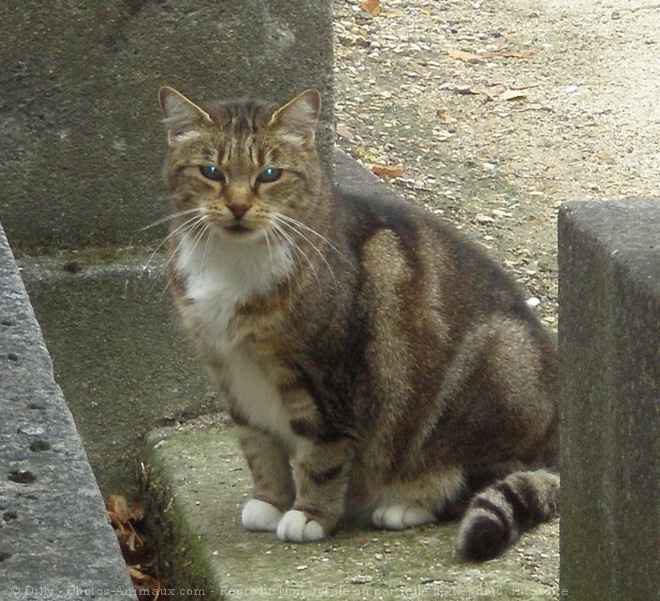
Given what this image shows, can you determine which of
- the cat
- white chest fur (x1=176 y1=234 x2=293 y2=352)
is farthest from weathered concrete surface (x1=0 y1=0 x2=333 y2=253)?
white chest fur (x1=176 y1=234 x2=293 y2=352)

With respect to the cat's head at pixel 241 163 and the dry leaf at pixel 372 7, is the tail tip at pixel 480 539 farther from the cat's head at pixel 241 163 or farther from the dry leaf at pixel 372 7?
the dry leaf at pixel 372 7

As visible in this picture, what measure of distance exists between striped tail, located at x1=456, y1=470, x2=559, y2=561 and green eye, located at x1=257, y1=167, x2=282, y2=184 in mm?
1022

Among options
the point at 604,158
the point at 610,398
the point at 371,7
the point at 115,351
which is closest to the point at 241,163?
the point at 115,351

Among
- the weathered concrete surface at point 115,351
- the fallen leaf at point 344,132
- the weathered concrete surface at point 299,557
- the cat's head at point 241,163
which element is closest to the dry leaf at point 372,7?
the fallen leaf at point 344,132

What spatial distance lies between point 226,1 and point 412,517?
1.82 meters

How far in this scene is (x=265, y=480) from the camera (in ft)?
11.6

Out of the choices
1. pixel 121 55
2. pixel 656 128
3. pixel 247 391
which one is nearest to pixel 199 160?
pixel 247 391

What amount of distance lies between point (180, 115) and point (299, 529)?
1.18 metres

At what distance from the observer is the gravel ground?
5715 mm

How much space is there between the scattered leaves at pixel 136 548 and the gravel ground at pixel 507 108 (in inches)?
69.5

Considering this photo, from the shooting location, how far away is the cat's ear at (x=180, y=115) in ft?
10.9

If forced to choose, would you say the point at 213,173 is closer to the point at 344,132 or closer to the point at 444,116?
the point at 344,132

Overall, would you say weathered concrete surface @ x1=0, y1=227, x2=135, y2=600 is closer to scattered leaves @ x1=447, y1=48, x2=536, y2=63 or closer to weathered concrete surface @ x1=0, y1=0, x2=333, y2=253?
weathered concrete surface @ x1=0, y1=0, x2=333, y2=253

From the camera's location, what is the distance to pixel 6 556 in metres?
1.74
